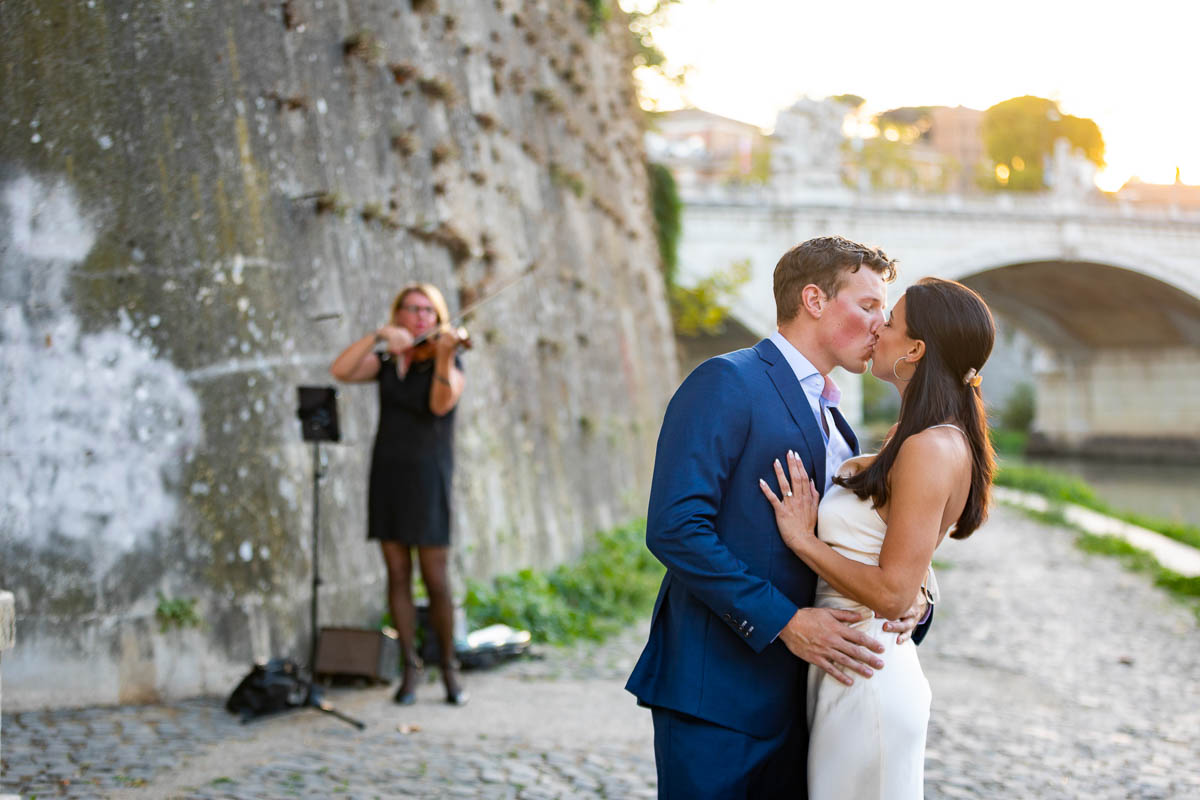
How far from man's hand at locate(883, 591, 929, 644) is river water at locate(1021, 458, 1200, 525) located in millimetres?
17366

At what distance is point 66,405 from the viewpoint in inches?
207

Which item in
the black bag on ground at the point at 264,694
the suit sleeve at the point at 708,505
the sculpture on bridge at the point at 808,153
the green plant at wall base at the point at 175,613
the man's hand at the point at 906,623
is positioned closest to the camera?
the suit sleeve at the point at 708,505

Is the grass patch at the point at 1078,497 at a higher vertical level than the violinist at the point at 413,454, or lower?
lower

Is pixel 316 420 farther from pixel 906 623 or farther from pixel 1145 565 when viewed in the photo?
pixel 1145 565

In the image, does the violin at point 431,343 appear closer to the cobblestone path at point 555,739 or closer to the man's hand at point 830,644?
the cobblestone path at point 555,739

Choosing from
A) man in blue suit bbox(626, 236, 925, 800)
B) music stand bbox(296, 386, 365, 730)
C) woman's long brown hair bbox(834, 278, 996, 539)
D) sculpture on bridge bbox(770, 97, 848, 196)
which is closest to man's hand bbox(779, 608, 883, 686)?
man in blue suit bbox(626, 236, 925, 800)

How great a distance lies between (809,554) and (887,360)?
0.48 metres

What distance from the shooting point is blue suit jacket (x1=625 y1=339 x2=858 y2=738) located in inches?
94.7

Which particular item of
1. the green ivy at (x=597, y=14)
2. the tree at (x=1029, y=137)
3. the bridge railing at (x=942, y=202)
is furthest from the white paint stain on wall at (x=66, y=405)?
the tree at (x=1029, y=137)

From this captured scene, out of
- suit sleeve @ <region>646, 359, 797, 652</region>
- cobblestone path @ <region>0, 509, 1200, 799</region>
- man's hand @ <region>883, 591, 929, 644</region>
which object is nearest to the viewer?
suit sleeve @ <region>646, 359, 797, 652</region>

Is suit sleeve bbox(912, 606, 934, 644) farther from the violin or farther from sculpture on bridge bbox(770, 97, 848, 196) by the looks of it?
sculpture on bridge bbox(770, 97, 848, 196)

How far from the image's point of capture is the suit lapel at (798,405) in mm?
2561

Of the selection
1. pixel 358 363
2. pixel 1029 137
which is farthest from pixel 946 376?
pixel 1029 137

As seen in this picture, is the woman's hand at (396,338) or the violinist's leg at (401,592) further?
the violinist's leg at (401,592)
